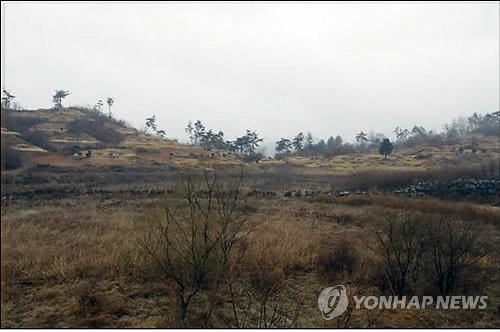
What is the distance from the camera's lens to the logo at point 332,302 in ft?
19.4

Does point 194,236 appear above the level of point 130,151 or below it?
below

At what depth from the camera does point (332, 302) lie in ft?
20.9

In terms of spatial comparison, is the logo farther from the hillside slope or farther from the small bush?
the hillside slope

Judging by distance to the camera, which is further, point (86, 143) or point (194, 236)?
point (86, 143)

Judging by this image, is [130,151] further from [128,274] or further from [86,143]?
[128,274]

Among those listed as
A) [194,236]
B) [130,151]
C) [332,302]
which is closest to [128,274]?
[194,236]

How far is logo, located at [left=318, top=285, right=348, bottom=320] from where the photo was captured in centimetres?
592

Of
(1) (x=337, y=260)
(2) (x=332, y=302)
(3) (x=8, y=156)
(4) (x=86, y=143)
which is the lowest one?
(2) (x=332, y=302)

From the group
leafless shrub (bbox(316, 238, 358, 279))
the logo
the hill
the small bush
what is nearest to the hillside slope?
the hill

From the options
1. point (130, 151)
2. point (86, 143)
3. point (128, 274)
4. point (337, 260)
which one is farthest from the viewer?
point (86, 143)

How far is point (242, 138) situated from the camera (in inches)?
2325

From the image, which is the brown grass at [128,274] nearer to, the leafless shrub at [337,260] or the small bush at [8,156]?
the leafless shrub at [337,260]

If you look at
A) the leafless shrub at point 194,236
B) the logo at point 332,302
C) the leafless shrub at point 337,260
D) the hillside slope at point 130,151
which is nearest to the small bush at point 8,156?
the leafless shrub at point 194,236

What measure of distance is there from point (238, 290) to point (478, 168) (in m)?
25.8
